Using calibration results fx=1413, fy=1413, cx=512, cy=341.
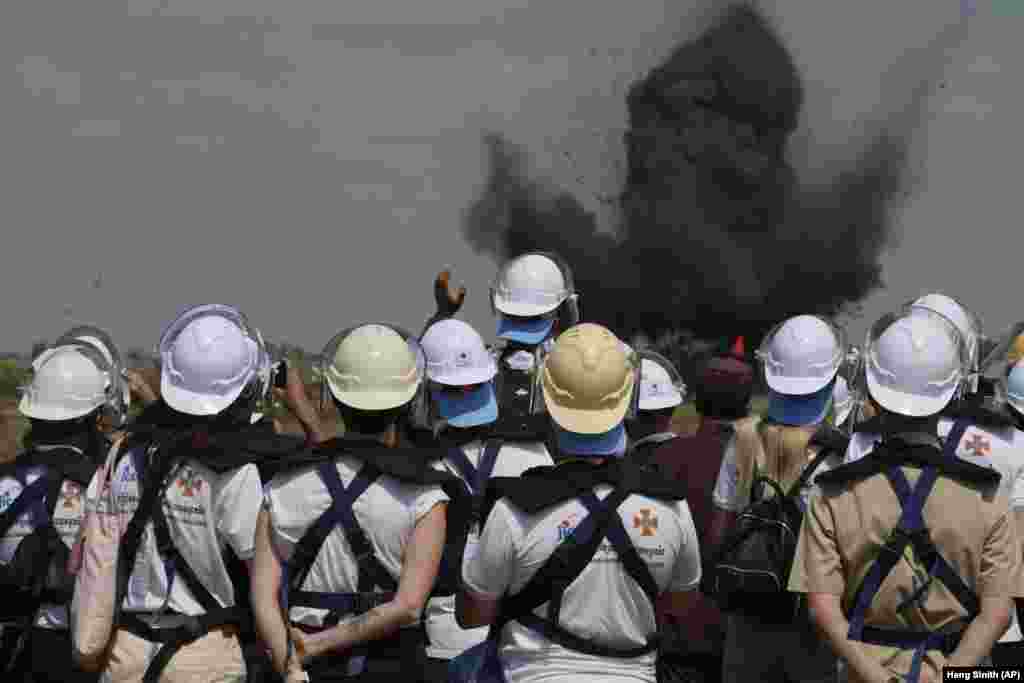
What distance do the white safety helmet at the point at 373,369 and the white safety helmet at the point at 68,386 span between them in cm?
194

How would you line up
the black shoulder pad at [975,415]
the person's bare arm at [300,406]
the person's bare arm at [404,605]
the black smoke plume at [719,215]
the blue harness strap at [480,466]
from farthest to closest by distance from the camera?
the black smoke plume at [719,215] < the person's bare arm at [300,406] < the blue harness strap at [480,466] < the black shoulder pad at [975,415] < the person's bare arm at [404,605]

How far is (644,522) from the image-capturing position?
5551mm

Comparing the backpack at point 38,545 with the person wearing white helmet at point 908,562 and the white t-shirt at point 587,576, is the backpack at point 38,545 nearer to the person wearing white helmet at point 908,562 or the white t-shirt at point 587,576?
the white t-shirt at point 587,576

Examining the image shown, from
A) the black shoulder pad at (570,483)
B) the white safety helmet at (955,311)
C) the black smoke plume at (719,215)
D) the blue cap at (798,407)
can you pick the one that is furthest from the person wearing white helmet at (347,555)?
the black smoke plume at (719,215)

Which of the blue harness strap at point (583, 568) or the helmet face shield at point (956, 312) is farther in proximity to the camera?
the helmet face shield at point (956, 312)

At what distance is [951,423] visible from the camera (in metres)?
6.92

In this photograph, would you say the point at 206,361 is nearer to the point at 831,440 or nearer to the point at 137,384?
the point at 137,384

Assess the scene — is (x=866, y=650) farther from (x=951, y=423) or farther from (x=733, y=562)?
(x=951, y=423)

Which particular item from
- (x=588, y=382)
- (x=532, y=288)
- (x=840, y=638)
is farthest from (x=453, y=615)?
(x=532, y=288)

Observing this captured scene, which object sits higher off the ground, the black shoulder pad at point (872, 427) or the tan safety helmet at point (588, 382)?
the tan safety helmet at point (588, 382)

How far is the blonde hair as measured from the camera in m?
6.84

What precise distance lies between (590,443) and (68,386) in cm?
323

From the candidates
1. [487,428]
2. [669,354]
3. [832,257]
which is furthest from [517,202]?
[487,428]

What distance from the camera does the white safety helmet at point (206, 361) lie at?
6250 mm
